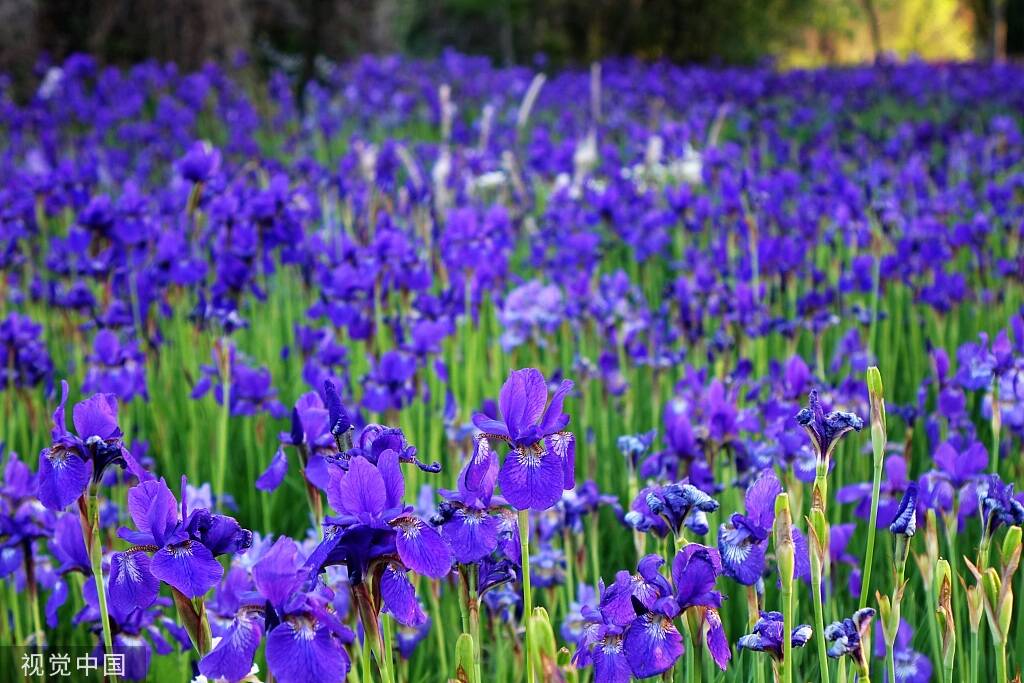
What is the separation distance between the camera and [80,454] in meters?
1.41

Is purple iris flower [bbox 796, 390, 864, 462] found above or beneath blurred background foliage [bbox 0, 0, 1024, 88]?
beneath

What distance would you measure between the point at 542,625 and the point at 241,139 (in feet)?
23.0

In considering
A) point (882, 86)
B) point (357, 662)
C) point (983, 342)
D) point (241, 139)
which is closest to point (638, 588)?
point (357, 662)

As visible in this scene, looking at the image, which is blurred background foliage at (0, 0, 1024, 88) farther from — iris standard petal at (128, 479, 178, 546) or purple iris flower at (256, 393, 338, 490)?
iris standard petal at (128, 479, 178, 546)

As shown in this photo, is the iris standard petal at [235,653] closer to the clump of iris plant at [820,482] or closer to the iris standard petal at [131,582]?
the iris standard petal at [131,582]

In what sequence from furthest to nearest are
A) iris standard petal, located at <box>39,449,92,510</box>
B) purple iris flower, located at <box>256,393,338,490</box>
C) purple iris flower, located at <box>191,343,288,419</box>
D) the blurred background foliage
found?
1. the blurred background foliage
2. purple iris flower, located at <box>191,343,288,419</box>
3. purple iris flower, located at <box>256,393,338,490</box>
4. iris standard petal, located at <box>39,449,92,510</box>

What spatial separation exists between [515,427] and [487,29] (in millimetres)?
23676

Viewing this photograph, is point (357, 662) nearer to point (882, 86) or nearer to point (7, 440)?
point (7, 440)

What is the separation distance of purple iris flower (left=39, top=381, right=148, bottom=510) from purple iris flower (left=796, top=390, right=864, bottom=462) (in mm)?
879

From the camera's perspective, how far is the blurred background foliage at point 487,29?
10688 millimetres

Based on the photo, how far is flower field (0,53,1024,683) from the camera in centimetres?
130

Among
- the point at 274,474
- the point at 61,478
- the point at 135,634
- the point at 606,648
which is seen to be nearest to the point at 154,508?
the point at 61,478

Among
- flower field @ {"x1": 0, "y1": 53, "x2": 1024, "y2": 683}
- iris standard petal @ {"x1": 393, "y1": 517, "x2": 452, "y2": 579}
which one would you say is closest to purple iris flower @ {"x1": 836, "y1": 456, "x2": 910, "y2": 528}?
flower field @ {"x1": 0, "y1": 53, "x2": 1024, "y2": 683}

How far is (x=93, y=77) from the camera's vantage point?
34.2 feet
